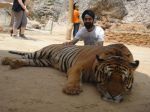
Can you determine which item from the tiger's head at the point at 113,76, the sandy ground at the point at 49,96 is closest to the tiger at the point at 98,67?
the tiger's head at the point at 113,76

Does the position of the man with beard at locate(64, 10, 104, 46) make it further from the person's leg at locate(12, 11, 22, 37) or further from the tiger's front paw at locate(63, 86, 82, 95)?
the person's leg at locate(12, 11, 22, 37)

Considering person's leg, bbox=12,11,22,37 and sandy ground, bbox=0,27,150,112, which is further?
person's leg, bbox=12,11,22,37

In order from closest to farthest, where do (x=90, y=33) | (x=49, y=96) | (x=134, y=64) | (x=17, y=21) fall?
(x=49, y=96)
(x=134, y=64)
(x=90, y=33)
(x=17, y=21)

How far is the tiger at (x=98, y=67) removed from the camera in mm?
4539

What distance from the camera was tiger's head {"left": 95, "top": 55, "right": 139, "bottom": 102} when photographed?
4.50 m

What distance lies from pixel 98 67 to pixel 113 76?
340mm

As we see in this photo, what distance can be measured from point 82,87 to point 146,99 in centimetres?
79

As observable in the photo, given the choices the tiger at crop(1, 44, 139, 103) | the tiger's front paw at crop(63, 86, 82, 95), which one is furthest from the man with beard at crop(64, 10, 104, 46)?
the tiger's front paw at crop(63, 86, 82, 95)

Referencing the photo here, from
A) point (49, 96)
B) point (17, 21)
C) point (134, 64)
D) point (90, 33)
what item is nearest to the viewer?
point (49, 96)

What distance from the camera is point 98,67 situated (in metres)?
4.84

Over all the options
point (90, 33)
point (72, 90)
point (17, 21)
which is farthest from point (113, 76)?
point (17, 21)

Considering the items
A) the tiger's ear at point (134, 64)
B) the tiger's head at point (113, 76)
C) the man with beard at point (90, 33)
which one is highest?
the man with beard at point (90, 33)

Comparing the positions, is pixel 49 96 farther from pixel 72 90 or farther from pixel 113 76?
pixel 113 76

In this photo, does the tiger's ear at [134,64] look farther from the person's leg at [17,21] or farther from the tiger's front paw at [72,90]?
the person's leg at [17,21]
